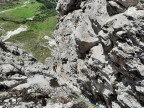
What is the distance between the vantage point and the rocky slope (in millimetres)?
10711

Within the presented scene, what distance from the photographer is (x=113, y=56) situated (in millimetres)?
12500

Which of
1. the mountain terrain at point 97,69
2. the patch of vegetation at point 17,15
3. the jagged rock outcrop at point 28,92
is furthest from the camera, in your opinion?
the patch of vegetation at point 17,15

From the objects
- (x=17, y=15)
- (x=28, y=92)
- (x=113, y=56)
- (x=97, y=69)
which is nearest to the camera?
(x=113, y=56)

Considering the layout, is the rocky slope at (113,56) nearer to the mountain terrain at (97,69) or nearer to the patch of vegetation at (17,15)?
the mountain terrain at (97,69)

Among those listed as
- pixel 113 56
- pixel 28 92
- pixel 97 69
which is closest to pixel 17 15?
pixel 28 92

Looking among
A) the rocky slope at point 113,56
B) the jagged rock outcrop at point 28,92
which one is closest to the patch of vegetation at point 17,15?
the jagged rock outcrop at point 28,92

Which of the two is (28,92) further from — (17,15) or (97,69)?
(17,15)

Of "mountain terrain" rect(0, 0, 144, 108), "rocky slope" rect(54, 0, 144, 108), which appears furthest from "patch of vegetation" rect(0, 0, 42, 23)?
"rocky slope" rect(54, 0, 144, 108)

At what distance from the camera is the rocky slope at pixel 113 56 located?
10.7 metres

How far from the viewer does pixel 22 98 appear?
56.5 feet

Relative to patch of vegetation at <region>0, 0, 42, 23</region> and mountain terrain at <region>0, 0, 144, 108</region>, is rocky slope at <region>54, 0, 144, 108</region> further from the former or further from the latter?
patch of vegetation at <region>0, 0, 42, 23</region>

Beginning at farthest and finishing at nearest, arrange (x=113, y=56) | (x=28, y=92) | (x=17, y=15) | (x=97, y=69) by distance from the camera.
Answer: (x=17, y=15)
(x=28, y=92)
(x=97, y=69)
(x=113, y=56)

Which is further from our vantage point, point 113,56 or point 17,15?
point 17,15

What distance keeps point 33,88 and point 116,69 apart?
13.8 m
